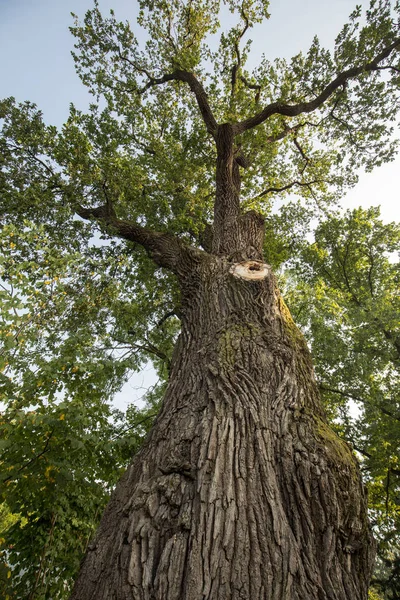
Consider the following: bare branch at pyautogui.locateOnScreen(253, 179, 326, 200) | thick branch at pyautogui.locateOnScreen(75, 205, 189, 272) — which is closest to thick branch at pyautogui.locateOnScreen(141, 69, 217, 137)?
bare branch at pyautogui.locateOnScreen(253, 179, 326, 200)

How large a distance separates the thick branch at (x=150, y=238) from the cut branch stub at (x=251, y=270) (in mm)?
1037

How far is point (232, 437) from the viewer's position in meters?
1.97

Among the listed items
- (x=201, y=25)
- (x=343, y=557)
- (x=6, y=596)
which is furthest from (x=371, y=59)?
(x=6, y=596)

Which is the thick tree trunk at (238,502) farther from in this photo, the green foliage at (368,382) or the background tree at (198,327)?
the green foliage at (368,382)

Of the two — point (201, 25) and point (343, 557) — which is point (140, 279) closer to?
point (343, 557)

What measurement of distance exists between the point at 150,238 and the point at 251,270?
2.37 metres

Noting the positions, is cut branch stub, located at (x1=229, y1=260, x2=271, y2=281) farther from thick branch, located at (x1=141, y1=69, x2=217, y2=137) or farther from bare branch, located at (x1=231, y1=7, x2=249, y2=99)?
bare branch, located at (x1=231, y1=7, x2=249, y2=99)

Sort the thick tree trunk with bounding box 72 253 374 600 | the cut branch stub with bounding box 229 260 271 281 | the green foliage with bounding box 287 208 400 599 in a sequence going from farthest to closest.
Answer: the green foliage with bounding box 287 208 400 599 < the cut branch stub with bounding box 229 260 271 281 < the thick tree trunk with bounding box 72 253 374 600

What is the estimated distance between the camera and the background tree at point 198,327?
1.50m

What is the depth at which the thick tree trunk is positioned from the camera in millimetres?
1368

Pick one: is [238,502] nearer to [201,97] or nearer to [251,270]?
[251,270]

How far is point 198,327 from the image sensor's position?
3320mm

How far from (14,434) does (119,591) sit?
5.17 ft

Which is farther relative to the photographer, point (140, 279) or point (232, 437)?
point (140, 279)
